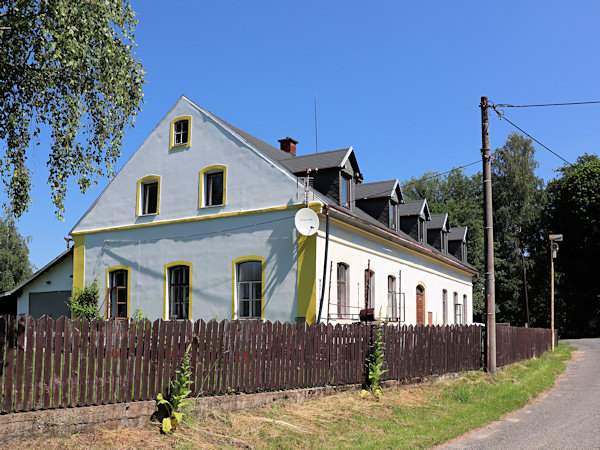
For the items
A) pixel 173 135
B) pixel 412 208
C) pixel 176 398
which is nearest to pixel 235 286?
pixel 173 135

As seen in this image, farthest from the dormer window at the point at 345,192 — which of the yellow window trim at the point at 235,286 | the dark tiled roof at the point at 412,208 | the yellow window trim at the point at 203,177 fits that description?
the dark tiled roof at the point at 412,208

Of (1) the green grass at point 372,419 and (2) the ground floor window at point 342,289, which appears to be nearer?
(1) the green grass at point 372,419

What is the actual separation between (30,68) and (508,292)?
171 feet

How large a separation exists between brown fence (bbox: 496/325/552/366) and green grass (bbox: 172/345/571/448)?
13.0 ft

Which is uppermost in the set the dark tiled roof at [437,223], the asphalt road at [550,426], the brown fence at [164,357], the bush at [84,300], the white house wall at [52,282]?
the dark tiled roof at [437,223]

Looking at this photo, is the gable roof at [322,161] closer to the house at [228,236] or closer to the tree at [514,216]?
the house at [228,236]

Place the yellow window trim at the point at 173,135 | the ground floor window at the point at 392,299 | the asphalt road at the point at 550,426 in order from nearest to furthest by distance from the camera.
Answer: the asphalt road at the point at 550,426 → the yellow window trim at the point at 173,135 → the ground floor window at the point at 392,299

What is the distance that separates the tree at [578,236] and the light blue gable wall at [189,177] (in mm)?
40832

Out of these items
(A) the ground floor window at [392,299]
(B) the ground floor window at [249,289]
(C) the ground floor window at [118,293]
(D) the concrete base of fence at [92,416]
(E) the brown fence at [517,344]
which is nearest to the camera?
(D) the concrete base of fence at [92,416]

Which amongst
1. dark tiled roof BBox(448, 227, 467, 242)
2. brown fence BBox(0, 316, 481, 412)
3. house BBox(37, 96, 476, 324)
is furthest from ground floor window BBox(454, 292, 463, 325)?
brown fence BBox(0, 316, 481, 412)

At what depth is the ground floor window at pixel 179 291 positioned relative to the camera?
19.5 metres

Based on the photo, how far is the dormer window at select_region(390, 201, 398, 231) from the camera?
78.0ft

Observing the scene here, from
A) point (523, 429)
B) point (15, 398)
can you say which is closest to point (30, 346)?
point (15, 398)

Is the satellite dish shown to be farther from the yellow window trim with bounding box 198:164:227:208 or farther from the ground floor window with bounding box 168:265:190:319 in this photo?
the ground floor window with bounding box 168:265:190:319
